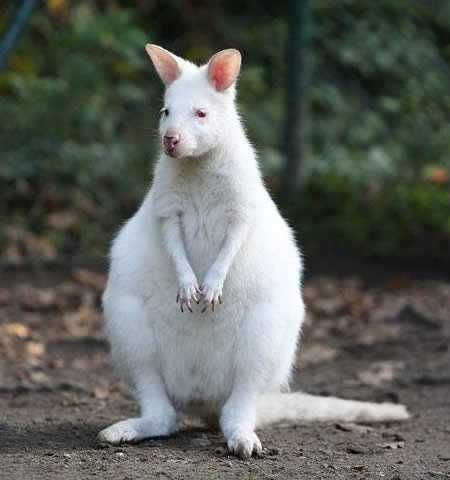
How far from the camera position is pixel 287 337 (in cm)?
441

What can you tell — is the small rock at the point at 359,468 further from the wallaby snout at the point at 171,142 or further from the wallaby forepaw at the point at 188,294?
the wallaby snout at the point at 171,142

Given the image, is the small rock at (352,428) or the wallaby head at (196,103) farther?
the small rock at (352,428)

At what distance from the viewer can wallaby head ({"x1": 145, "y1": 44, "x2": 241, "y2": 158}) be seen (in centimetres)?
412

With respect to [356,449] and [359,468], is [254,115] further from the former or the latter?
[359,468]

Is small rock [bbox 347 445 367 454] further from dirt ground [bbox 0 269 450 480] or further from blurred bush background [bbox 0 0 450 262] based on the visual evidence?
blurred bush background [bbox 0 0 450 262]

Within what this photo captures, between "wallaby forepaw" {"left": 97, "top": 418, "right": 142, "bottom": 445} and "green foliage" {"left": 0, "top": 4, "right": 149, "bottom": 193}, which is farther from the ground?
"green foliage" {"left": 0, "top": 4, "right": 149, "bottom": 193}

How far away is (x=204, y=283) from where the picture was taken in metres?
4.19

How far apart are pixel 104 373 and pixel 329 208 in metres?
3.04

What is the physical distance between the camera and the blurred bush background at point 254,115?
8.45 meters

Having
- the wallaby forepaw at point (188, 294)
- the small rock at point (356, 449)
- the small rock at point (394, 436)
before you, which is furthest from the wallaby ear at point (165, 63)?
the small rock at point (394, 436)

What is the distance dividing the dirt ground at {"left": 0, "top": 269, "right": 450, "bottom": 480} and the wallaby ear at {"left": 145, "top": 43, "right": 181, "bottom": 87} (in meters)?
1.45

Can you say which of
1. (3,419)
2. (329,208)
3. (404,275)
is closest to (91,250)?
(329,208)

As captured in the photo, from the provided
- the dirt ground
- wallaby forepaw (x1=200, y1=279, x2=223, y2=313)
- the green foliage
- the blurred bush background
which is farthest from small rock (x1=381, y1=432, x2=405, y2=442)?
the green foliage

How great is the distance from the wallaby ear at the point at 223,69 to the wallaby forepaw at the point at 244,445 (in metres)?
1.36
